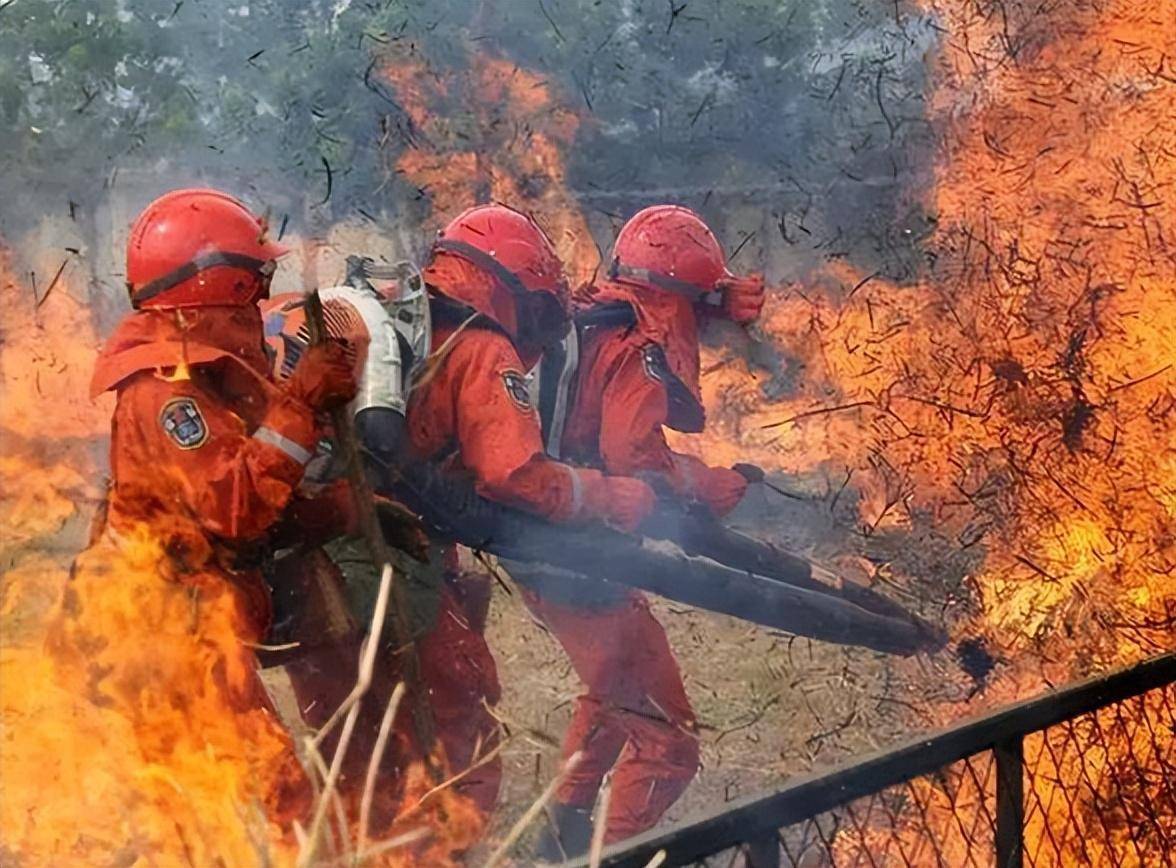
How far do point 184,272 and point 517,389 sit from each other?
1072 mm

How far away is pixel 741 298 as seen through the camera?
4316 millimetres

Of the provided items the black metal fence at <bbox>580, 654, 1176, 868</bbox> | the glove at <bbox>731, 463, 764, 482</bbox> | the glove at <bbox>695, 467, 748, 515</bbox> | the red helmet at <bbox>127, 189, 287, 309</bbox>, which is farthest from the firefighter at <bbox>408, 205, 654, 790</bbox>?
the black metal fence at <bbox>580, 654, 1176, 868</bbox>

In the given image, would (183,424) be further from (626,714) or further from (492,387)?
(626,714)

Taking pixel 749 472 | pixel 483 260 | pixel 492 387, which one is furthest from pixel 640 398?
pixel 483 260

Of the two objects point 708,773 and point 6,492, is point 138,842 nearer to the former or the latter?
point 6,492

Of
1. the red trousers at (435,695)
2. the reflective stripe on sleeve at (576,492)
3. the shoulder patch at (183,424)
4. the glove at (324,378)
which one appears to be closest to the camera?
the glove at (324,378)

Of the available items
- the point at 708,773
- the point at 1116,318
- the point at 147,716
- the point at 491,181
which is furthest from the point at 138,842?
the point at 1116,318

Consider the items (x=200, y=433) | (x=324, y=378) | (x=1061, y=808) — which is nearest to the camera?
(x=324, y=378)

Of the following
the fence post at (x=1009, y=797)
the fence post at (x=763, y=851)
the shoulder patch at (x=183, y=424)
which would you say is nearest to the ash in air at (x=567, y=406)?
the shoulder patch at (x=183, y=424)

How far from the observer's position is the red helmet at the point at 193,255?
10.8ft

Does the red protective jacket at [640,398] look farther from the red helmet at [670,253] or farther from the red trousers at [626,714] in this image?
the red trousers at [626,714]

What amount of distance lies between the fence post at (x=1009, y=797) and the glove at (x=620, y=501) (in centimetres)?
158

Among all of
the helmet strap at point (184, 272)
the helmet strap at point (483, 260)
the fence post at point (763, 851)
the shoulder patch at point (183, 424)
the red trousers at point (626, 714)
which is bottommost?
the red trousers at point (626, 714)

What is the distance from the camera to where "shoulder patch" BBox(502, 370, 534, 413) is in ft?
12.3
